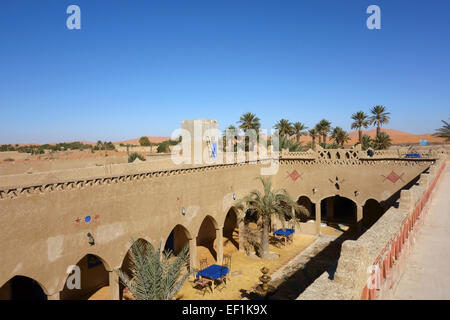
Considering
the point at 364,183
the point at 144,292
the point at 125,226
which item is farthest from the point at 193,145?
the point at 364,183

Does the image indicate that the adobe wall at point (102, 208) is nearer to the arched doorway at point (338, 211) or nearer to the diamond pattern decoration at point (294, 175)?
the diamond pattern decoration at point (294, 175)

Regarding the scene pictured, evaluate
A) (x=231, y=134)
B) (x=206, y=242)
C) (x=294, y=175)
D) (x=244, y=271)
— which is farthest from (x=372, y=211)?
(x=231, y=134)

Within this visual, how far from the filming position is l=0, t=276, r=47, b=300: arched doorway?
38.8ft

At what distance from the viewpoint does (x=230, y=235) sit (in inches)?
880

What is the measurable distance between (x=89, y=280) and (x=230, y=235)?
10865 millimetres

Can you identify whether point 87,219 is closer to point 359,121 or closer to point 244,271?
point 244,271

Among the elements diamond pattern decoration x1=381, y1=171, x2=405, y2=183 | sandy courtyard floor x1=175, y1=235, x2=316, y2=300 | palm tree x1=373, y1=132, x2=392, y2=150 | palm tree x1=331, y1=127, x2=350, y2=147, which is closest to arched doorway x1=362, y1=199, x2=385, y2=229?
diamond pattern decoration x1=381, y1=171, x2=405, y2=183

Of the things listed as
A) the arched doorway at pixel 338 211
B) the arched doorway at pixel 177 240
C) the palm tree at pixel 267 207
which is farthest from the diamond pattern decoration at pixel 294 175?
the arched doorway at pixel 177 240

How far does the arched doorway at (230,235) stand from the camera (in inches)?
789

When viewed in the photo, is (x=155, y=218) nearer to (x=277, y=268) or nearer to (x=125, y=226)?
(x=125, y=226)

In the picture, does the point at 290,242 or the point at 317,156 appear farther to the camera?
the point at 317,156

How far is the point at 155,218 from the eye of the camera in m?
13.0

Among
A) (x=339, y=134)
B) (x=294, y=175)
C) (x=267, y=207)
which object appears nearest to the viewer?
(x=267, y=207)
